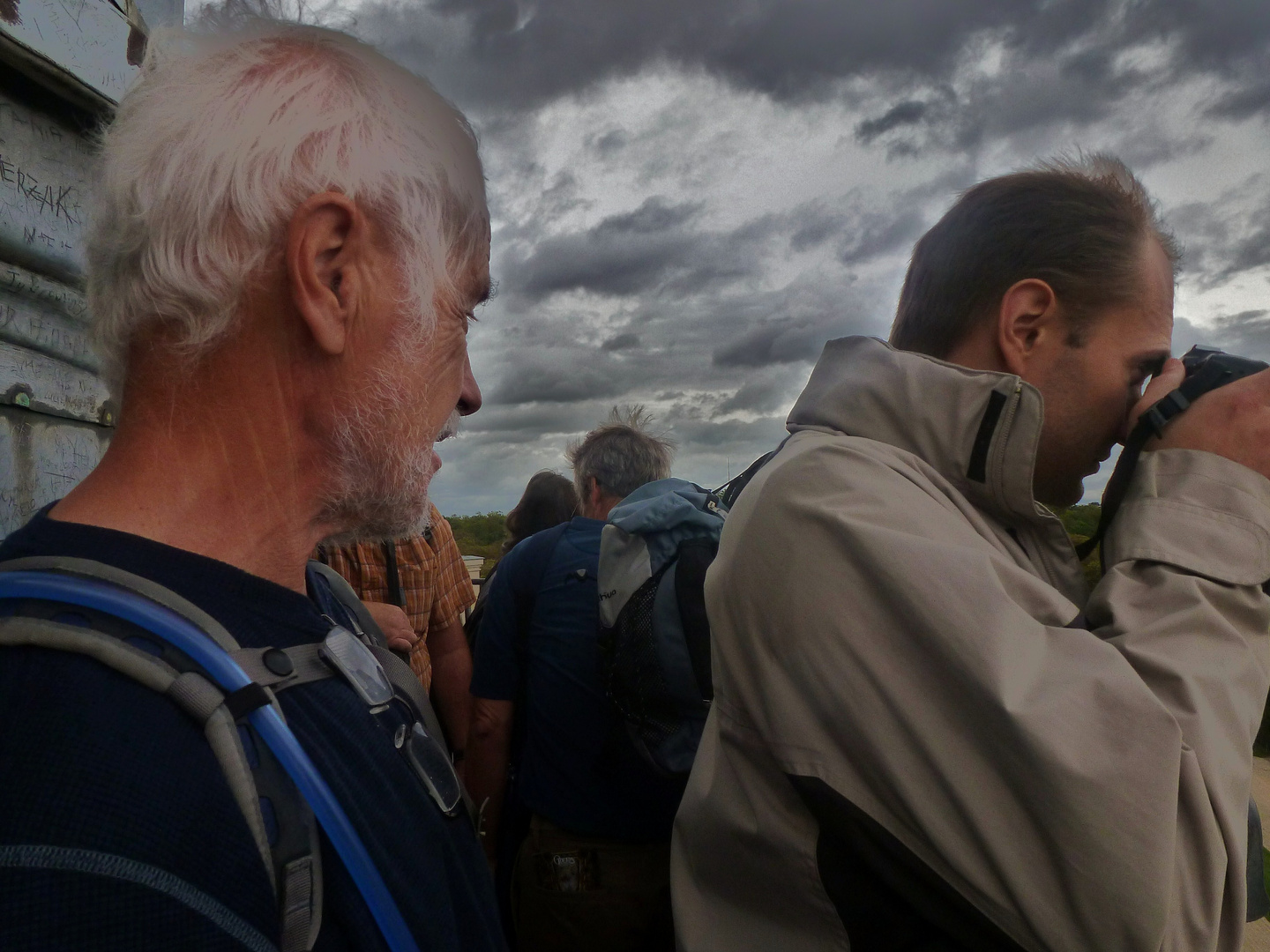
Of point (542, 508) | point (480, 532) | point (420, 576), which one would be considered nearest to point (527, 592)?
point (420, 576)

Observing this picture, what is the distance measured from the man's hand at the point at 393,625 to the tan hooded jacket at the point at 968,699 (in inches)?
61.2

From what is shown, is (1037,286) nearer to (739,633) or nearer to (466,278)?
(739,633)

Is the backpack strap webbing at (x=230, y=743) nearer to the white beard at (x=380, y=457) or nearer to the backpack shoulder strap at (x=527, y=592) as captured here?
the white beard at (x=380, y=457)

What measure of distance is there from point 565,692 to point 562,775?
0.91 ft

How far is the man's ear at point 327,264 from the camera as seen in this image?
1.01 metres

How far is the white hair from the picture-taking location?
101 cm

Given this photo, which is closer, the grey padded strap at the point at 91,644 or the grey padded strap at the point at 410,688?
the grey padded strap at the point at 91,644

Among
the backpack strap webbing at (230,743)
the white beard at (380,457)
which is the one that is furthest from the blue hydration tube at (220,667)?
the white beard at (380,457)

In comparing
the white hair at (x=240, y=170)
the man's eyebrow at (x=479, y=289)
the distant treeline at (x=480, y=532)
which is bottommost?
the distant treeline at (x=480, y=532)

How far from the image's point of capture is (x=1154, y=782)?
952mm

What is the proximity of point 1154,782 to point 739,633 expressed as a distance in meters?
0.57

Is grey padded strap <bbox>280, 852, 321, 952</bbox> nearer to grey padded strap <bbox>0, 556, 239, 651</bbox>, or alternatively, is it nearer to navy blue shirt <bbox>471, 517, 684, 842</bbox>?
grey padded strap <bbox>0, 556, 239, 651</bbox>

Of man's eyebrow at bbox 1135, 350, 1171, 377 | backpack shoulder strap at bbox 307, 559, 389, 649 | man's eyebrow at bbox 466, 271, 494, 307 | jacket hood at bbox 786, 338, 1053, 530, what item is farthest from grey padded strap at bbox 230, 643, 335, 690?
man's eyebrow at bbox 1135, 350, 1171, 377

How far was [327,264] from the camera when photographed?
1.04 meters
